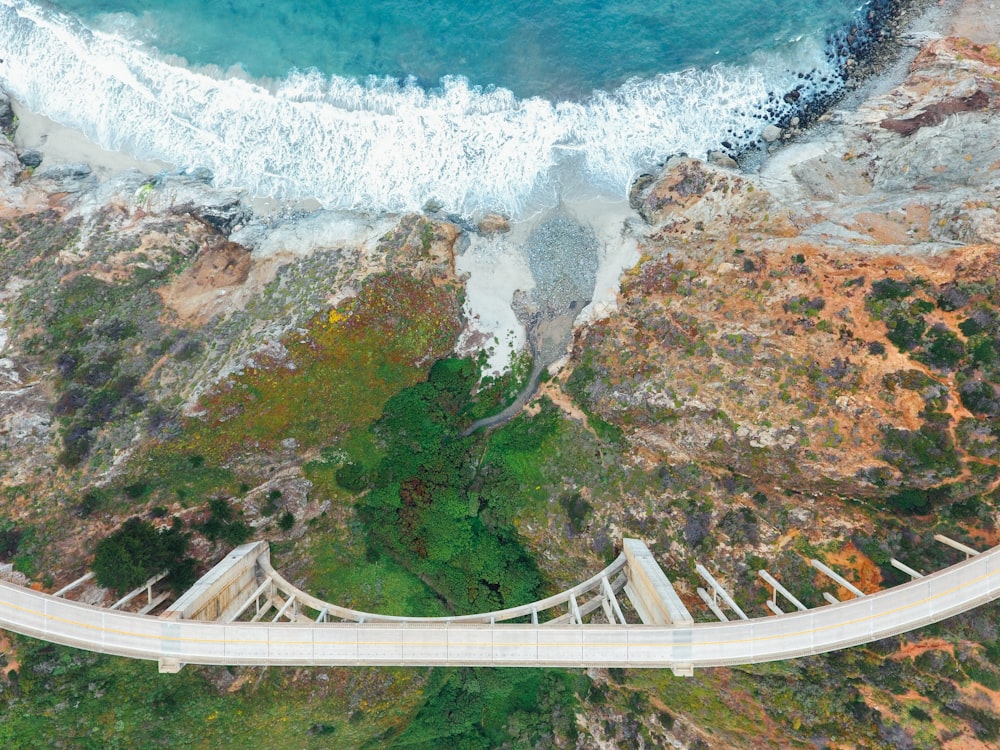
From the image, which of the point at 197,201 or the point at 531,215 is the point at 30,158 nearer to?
the point at 197,201

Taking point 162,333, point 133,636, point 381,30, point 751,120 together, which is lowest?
point 133,636

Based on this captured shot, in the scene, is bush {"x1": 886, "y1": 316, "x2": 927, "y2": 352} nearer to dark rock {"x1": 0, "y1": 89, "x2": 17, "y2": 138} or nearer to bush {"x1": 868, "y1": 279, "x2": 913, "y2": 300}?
bush {"x1": 868, "y1": 279, "x2": 913, "y2": 300}

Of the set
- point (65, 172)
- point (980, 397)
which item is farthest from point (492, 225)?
point (980, 397)

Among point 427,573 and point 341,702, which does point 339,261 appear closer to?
point 427,573

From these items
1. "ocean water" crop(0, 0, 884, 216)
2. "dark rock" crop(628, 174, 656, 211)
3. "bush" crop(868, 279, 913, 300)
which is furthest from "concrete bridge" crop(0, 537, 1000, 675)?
"ocean water" crop(0, 0, 884, 216)

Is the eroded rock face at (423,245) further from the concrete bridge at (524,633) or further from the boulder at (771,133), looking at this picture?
the boulder at (771,133)

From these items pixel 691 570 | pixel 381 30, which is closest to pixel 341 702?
pixel 691 570
